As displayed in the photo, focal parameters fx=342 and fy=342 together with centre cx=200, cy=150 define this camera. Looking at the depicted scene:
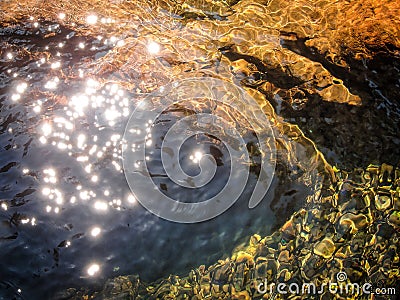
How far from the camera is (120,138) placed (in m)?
2.79

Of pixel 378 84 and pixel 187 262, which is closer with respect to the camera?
pixel 187 262

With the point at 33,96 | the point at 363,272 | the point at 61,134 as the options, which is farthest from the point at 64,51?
the point at 363,272

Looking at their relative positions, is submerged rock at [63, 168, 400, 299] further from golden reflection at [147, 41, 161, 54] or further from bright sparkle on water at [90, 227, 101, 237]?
golden reflection at [147, 41, 161, 54]

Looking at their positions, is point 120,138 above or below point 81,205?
above

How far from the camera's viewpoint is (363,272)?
2.48 meters

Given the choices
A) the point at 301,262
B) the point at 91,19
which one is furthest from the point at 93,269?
the point at 91,19

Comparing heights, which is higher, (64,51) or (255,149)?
(64,51)

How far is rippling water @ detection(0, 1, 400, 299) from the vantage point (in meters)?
2.35

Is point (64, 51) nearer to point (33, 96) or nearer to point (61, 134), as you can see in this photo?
point (33, 96)

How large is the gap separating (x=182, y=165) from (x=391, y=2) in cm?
322

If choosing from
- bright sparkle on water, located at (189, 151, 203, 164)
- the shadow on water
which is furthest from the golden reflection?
bright sparkle on water, located at (189, 151, 203, 164)

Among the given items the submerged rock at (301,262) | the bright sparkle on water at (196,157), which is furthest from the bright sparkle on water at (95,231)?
the bright sparkle on water at (196,157)

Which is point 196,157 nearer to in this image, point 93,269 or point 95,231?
point 95,231

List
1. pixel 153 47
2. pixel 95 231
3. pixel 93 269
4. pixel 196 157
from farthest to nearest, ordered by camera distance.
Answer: pixel 153 47
pixel 196 157
pixel 95 231
pixel 93 269
